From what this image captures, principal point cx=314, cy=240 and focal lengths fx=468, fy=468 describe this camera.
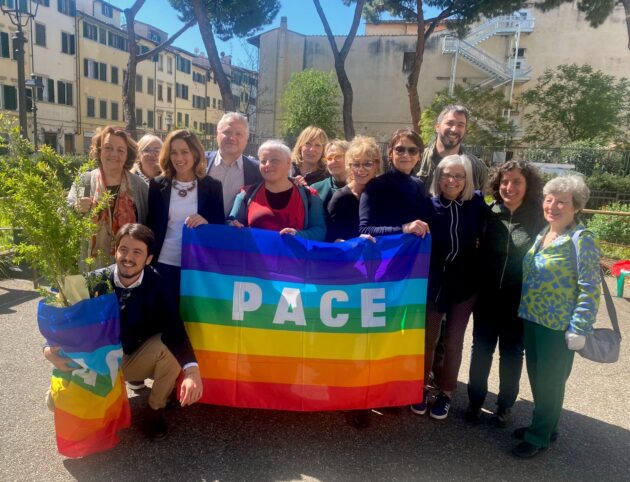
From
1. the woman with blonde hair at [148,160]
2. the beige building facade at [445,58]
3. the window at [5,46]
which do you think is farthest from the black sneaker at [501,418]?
the window at [5,46]

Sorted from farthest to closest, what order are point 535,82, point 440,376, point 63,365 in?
point 535,82, point 440,376, point 63,365

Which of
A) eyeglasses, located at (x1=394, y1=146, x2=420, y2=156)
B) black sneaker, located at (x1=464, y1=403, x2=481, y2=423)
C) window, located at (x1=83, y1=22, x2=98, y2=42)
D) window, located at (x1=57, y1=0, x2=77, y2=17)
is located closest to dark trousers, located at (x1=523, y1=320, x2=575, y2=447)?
black sneaker, located at (x1=464, y1=403, x2=481, y2=423)

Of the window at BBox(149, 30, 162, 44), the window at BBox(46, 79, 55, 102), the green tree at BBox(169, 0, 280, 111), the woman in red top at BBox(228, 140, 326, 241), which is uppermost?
the window at BBox(149, 30, 162, 44)

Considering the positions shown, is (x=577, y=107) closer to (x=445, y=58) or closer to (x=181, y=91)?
(x=445, y=58)

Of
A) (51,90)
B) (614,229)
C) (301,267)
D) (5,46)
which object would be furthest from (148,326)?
(51,90)

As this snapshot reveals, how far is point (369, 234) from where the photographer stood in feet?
11.1

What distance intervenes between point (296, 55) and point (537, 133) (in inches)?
779

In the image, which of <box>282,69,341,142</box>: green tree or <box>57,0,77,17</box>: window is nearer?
<box>282,69,341,142</box>: green tree

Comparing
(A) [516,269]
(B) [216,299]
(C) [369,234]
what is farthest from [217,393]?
(A) [516,269]

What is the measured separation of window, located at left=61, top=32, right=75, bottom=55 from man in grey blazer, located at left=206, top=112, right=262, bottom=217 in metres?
38.1

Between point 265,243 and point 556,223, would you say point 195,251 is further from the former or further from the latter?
point 556,223

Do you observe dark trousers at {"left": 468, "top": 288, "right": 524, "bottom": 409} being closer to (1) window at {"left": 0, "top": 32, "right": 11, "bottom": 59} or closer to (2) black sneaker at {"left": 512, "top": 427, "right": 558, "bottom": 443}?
(2) black sneaker at {"left": 512, "top": 427, "right": 558, "bottom": 443}

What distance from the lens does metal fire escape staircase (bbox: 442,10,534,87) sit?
3484 cm

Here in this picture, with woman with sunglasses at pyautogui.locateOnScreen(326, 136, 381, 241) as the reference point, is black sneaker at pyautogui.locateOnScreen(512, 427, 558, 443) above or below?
below
